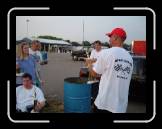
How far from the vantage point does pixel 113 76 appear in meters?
2.74

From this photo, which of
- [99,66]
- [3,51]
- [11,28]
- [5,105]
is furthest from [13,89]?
[99,66]

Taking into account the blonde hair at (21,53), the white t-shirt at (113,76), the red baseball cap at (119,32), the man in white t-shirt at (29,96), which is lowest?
the man in white t-shirt at (29,96)

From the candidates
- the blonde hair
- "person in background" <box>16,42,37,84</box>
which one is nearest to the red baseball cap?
the blonde hair

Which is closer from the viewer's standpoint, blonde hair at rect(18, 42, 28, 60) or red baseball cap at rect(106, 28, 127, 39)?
red baseball cap at rect(106, 28, 127, 39)

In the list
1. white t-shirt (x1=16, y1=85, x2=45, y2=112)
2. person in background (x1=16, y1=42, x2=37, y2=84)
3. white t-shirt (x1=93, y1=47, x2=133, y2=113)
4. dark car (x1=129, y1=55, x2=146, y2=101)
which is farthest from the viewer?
dark car (x1=129, y1=55, x2=146, y2=101)

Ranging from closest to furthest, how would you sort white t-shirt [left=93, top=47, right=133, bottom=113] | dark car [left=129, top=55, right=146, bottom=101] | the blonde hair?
white t-shirt [left=93, top=47, right=133, bottom=113] < the blonde hair < dark car [left=129, top=55, right=146, bottom=101]

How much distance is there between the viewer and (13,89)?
8.96 ft

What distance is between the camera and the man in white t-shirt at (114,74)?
272cm

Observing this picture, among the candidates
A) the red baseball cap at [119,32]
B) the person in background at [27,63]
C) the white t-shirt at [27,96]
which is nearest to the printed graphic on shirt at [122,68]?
the red baseball cap at [119,32]

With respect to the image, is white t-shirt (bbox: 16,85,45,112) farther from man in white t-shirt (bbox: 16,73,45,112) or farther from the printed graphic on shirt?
the printed graphic on shirt

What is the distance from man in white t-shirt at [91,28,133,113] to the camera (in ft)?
8.94

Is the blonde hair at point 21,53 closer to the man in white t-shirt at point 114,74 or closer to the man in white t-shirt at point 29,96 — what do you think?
the man in white t-shirt at point 29,96
